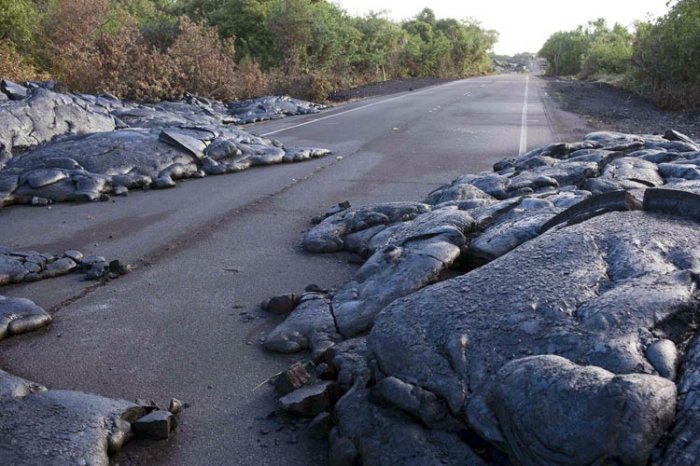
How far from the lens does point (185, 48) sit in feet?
75.5

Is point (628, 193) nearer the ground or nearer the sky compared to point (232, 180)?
nearer the sky

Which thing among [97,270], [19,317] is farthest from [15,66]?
[19,317]

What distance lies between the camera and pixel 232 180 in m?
10.6

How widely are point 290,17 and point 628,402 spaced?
29090 millimetres

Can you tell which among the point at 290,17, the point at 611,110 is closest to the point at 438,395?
the point at 611,110

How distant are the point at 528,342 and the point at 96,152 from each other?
8350 millimetres

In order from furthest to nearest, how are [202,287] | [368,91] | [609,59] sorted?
[609,59] < [368,91] < [202,287]

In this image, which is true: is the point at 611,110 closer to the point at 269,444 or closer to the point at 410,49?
the point at 269,444

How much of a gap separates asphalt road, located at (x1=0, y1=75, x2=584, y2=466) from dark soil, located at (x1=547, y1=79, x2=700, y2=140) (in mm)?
4562

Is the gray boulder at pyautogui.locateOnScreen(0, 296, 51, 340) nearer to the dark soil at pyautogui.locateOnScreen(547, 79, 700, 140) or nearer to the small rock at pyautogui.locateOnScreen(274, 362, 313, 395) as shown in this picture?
the small rock at pyautogui.locateOnScreen(274, 362, 313, 395)

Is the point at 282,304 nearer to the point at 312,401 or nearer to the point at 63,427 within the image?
the point at 312,401

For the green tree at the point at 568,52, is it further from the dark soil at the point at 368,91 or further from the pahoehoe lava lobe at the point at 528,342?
the pahoehoe lava lobe at the point at 528,342

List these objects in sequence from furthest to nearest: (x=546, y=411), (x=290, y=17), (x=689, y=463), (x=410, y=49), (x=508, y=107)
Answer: (x=410, y=49)
(x=290, y=17)
(x=508, y=107)
(x=546, y=411)
(x=689, y=463)

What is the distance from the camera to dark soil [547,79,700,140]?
16.3 meters
